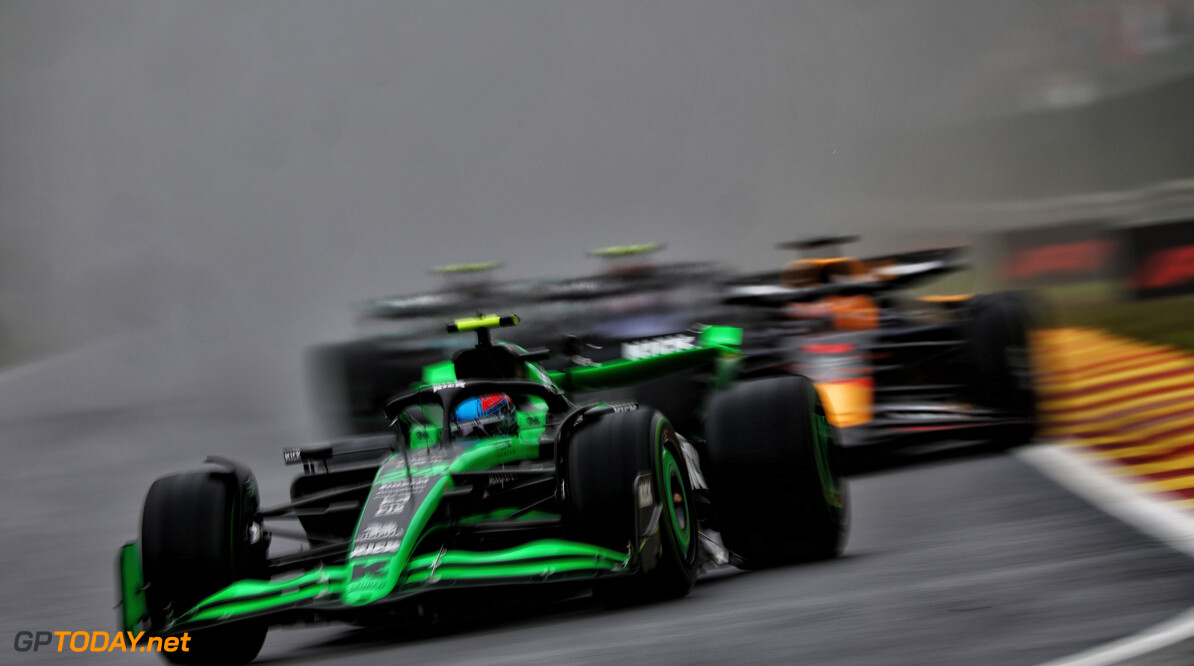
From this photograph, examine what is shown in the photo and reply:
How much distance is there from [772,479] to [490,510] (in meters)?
1.13

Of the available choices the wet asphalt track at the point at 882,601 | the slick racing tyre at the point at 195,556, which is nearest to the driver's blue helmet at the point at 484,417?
the wet asphalt track at the point at 882,601

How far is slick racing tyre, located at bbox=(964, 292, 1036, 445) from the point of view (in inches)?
338

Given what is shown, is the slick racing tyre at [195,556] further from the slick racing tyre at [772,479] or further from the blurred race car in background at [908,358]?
the blurred race car in background at [908,358]

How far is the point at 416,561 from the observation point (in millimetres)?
4906

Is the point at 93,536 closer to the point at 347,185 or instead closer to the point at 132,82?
the point at 347,185

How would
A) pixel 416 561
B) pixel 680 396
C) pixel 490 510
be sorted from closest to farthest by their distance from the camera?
pixel 416 561, pixel 490 510, pixel 680 396

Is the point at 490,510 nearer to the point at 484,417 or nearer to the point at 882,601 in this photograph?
the point at 484,417

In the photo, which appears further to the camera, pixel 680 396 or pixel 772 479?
pixel 680 396

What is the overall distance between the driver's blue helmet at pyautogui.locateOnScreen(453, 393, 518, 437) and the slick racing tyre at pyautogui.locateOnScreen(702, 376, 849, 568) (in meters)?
0.80

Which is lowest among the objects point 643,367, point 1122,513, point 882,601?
point 1122,513

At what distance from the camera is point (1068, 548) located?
5.26 meters

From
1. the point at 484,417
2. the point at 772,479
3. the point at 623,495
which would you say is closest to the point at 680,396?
the point at 772,479

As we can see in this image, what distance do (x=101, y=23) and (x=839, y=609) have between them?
2880 centimetres

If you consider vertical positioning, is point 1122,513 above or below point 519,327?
below
